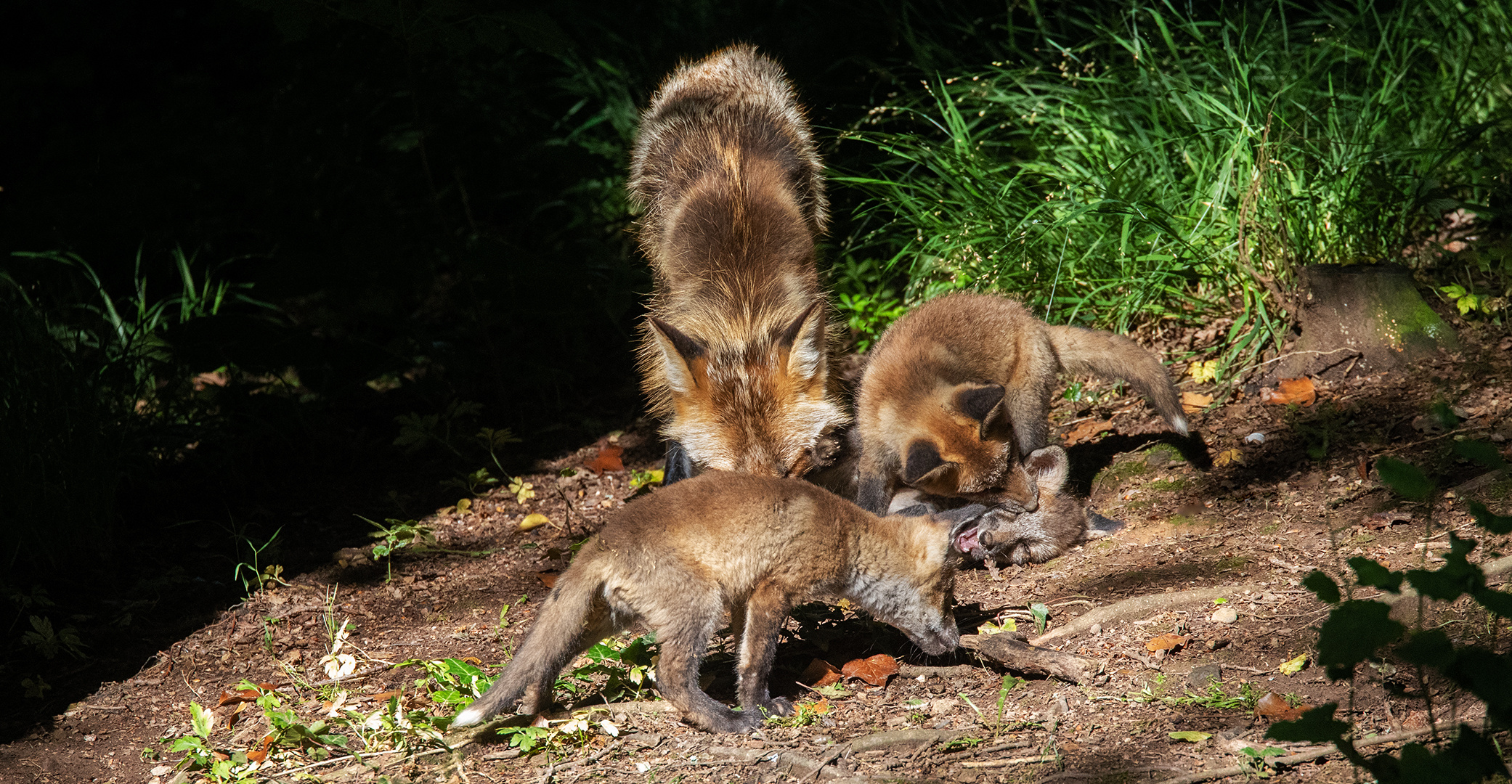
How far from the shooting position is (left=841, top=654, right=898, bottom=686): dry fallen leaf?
12.3 feet

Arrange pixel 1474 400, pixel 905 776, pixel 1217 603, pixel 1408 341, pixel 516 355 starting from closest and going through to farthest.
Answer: pixel 905 776
pixel 1217 603
pixel 1474 400
pixel 1408 341
pixel 516 355

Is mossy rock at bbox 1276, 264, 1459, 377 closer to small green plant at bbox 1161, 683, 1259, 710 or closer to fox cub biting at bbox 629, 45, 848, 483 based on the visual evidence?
fox cub biting at bbox 629, 45, 848, 483

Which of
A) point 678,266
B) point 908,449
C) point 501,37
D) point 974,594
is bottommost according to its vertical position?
point 974,594

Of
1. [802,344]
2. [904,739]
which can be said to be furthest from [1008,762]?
[802,344]

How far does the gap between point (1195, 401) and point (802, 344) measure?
229 cm

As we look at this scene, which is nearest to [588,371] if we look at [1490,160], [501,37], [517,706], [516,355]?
[516,355]

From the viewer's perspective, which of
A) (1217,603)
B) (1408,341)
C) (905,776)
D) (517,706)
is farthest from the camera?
(1408,341)

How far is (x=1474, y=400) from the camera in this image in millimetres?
4887

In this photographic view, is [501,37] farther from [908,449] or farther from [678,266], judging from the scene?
[908,449]

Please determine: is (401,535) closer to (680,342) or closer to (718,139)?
(680,342)

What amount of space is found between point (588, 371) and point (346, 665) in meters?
4.00

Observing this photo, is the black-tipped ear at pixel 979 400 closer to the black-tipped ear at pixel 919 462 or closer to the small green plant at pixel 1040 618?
the black-tipped ear at pixel 919 462

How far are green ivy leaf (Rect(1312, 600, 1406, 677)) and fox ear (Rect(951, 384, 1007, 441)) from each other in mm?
2486

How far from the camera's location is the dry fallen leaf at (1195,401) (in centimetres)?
557
